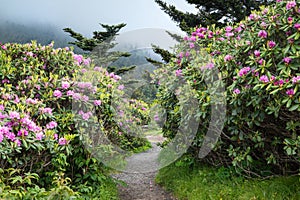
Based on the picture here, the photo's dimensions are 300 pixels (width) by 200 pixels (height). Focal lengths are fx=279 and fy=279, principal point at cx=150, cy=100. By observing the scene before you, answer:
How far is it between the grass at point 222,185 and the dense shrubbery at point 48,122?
107 cm

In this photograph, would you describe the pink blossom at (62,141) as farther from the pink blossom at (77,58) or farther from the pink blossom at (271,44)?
the pink blossom at (271,44)

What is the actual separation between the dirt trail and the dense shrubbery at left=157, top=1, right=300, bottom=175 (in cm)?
103

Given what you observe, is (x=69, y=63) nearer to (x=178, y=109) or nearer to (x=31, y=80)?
(x=31, y=80)

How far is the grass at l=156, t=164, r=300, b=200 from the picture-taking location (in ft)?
9.69

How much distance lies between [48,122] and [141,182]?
2559 millimetres

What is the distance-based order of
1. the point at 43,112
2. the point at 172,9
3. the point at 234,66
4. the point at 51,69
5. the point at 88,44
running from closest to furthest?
the point at 43,112 → the point at 234,66 → the point at 51,69 → the point at 172,9 → the point at 88,44

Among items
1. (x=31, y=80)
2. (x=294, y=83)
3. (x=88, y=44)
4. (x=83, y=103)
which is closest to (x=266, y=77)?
(x=294, y=83)

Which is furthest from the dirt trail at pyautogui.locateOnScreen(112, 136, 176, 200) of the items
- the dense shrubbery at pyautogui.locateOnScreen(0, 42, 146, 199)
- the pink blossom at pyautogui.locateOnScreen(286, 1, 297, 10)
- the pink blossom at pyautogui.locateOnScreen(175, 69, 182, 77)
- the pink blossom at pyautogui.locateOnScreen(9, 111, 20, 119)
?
the pink blossom at pyautogui.locateOnScreen(286, 1, 297, 10)

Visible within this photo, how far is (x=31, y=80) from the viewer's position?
3.57 m

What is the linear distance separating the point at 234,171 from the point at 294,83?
1607 mm

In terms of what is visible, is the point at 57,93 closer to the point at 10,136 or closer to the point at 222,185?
the point at 10,136

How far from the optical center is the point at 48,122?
343 cm

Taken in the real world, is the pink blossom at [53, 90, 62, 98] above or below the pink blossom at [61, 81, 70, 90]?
below

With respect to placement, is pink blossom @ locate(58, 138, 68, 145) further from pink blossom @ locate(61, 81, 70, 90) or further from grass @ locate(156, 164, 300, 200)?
grass @ locate(156, 164, 300, 200)
